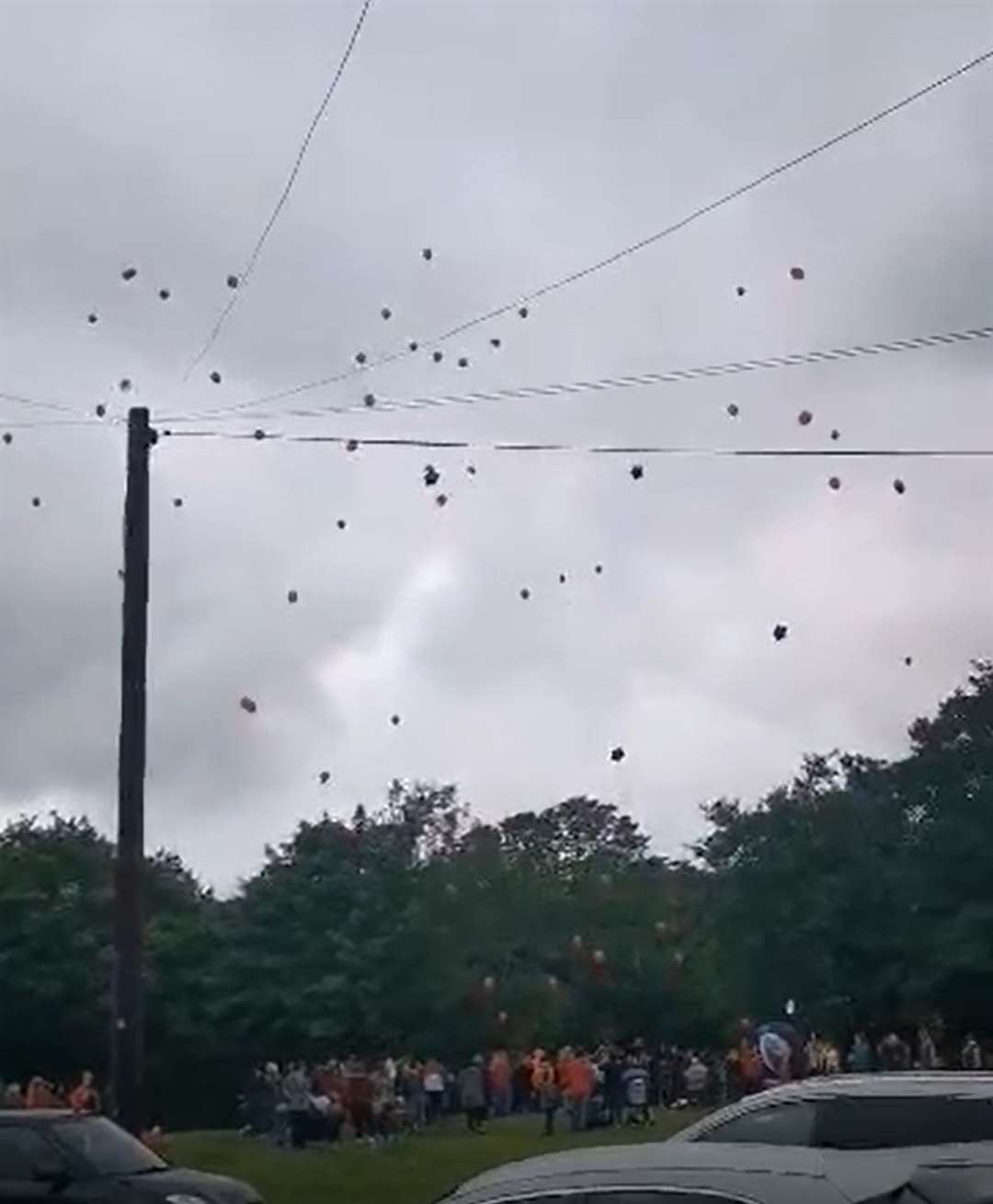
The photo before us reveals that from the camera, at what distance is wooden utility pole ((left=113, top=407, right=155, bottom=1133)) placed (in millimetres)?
22812

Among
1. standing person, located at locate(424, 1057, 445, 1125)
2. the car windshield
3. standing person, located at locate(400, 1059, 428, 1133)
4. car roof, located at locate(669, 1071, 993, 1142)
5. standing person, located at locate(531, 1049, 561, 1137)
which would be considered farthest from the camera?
standing person, located at locate(424, 1057, 445, 1125)

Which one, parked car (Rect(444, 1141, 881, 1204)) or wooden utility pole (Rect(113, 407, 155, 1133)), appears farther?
wooden utility pole (Rect(113, 407, 155, 1133))

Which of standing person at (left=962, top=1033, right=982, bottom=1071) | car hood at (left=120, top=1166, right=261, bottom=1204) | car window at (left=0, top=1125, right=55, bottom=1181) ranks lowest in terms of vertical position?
car hood at (left=120, top=1166, right=261, bottom=1204)

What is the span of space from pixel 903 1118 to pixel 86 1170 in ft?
33.4

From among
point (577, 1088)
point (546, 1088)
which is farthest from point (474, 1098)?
point (577, 1088)

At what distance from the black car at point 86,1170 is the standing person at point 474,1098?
64.3 feet

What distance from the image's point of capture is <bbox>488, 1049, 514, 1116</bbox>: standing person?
42000mm

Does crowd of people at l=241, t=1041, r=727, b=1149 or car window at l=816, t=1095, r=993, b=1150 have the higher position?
Result: crowd of people at l=241, t=1041, r=727, b=1149

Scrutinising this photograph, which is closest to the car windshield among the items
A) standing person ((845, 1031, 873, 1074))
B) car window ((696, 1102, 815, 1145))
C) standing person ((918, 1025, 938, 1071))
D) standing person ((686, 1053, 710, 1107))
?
car window ((696, 1102, 815, 1145))

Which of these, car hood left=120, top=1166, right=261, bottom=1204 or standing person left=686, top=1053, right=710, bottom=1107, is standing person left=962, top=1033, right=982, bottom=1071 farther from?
car hood left=120, top=1166, right=261, bottom=1204

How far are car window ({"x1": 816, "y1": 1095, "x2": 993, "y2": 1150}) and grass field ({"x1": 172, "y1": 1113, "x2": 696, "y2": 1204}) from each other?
47.5ft

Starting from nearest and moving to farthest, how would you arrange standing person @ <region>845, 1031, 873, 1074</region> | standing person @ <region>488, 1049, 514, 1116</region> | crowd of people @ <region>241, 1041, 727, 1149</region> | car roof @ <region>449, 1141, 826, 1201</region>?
car roof @ <region>449, 1141, 826, 1201</region>, crowd of people @ <region>241, 1041, 727, 1149</region>, standing person @ <region>488, 1049, 514, 1116</region>, standing person @ <region>845, 1031, 873, 1074</region>

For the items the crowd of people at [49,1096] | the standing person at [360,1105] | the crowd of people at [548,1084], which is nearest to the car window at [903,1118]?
the crowd of people at [49,1096]

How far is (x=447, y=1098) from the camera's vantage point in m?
43.1
